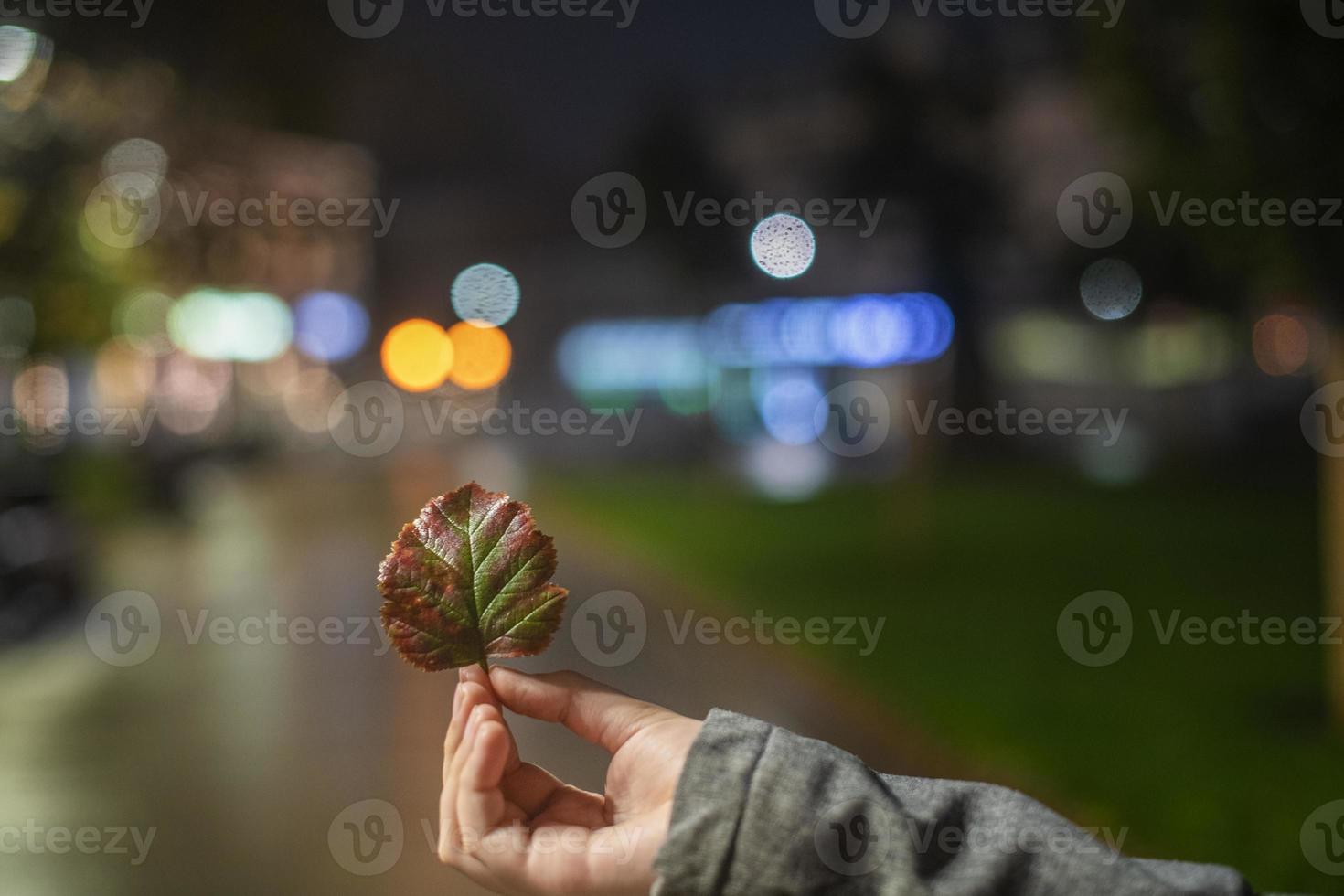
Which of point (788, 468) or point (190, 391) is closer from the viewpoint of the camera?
point (788, 468)

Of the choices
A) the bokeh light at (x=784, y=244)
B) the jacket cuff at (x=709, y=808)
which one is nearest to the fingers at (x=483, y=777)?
the jacket cuff at (x=709, y=808)

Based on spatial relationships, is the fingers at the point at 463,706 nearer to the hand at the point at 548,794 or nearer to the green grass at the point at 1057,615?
the hand at the point at 548,794

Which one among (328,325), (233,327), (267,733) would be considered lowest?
(267,733)

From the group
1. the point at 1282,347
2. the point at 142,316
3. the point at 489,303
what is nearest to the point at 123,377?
the point at 142,316

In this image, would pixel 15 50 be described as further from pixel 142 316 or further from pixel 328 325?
pixel 328 325

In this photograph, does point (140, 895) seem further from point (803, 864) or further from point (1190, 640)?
point (1190, 640)

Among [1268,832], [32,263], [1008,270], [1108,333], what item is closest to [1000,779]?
[1268,832]
